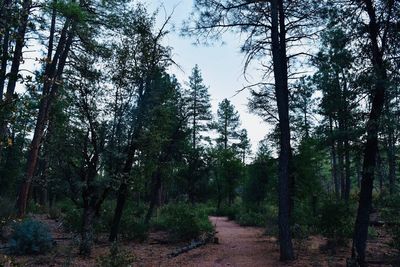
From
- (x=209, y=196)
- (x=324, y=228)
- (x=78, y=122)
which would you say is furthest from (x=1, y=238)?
(x=209, y=196)

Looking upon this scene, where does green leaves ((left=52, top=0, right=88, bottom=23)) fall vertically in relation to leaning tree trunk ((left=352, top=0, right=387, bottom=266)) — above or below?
above

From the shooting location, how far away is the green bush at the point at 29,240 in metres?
9.91

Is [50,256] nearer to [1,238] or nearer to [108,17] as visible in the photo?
[1,238]

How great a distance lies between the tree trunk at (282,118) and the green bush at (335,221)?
224 centimetres

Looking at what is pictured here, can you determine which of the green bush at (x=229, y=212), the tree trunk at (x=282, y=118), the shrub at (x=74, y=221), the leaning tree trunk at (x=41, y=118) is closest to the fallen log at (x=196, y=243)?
the tree trunk at (x=282, y=118)

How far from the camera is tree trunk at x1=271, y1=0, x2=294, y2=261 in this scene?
984 cm

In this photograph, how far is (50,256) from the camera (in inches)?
379

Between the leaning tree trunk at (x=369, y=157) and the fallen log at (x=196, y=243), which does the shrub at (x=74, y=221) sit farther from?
the leaning tree trunk at (x=369, y=157)

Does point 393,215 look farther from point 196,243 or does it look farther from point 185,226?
point 185,226

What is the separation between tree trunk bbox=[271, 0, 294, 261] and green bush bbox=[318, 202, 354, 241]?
2243mm

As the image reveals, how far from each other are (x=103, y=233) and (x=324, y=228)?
29.1ft

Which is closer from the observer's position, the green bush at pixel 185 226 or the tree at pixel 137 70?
the tree at pixel 137 70

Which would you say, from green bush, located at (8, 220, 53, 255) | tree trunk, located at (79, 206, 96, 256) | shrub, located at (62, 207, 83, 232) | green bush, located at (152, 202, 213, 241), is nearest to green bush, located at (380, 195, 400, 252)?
green bush, located at (152, 202, 213, 241)

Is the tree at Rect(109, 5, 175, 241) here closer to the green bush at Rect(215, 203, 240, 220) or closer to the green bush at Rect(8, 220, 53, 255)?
the green bush at Rect(8, 220, 53, 255)
